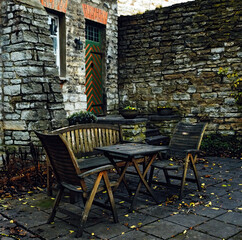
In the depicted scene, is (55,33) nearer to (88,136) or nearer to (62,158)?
(88,136)

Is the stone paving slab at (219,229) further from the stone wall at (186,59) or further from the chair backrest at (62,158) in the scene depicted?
the stone wall at (186,59)

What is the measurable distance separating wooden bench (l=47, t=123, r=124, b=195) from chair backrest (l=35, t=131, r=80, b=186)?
2.64 ft

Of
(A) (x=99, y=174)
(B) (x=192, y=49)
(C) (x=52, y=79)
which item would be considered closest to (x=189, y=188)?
(A) (x=99, y=174)

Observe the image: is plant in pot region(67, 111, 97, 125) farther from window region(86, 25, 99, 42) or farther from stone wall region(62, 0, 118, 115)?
window region(86, 25, 99, 42)

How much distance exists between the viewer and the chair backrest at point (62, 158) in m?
3.30

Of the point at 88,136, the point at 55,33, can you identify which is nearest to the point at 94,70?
the point at 55,33

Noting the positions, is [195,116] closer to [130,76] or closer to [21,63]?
[130,76]

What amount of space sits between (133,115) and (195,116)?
2060 mm

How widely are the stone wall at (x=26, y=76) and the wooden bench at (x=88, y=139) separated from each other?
1251mm

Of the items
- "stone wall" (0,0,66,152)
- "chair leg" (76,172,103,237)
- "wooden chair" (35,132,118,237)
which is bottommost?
"chair leg" (76,172,103,237)

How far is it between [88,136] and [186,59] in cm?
495

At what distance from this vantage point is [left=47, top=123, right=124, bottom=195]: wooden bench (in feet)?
15.1

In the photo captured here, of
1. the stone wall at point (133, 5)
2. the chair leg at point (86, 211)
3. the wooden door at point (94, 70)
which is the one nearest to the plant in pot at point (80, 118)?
the wooden door at point (94, 70)

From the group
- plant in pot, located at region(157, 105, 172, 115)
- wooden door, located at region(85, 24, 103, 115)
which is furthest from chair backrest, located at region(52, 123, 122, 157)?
wooden door, located at region(85, 24, 103, 115)
